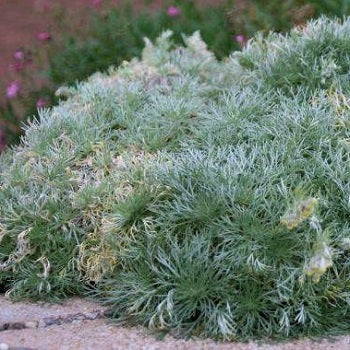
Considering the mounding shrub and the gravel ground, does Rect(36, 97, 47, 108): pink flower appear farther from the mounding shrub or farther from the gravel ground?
the gravel ground

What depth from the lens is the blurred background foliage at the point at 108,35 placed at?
743cm

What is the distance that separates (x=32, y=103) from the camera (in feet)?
24.8

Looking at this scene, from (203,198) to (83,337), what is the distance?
92 centimetres

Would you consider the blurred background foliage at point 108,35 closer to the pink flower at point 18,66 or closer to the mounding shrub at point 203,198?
the pink flower at point 18,66

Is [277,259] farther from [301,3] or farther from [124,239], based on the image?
[301,3]

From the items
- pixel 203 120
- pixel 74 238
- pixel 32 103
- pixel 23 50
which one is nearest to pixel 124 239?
pixel 74 238

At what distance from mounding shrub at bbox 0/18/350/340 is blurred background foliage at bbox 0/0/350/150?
1347 millimetres

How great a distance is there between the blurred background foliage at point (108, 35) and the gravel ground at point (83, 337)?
310cm

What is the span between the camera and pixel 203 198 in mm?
4445

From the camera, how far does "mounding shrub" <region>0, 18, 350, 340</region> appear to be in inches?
167

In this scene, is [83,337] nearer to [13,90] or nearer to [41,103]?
[41,103]

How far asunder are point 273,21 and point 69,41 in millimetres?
1819

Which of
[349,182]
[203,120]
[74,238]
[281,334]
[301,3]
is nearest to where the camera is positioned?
[281,334]

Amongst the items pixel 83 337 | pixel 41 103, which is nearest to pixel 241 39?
pixel 41 103
